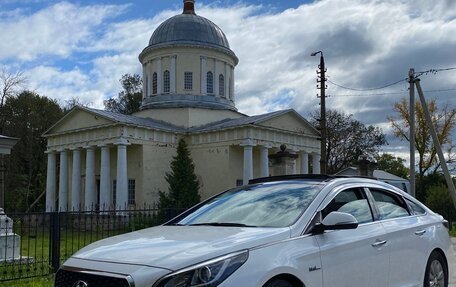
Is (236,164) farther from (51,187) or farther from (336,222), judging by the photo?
(336,222)

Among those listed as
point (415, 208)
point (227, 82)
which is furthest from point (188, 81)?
point (415, 208)

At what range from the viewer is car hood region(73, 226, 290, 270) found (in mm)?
3926

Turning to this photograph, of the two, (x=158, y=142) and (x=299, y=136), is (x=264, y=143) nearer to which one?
(x=299, y=136)

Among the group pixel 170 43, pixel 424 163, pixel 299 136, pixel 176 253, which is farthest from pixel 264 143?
pixel 176 253

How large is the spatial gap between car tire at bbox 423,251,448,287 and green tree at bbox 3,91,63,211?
41954mm

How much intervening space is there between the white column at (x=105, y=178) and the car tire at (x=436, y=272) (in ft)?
99.1

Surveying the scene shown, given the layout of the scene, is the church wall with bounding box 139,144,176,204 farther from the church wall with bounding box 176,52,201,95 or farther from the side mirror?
the side mirror

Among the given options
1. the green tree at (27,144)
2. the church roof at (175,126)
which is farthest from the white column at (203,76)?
the green tree at (27,144)

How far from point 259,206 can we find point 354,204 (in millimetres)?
1118

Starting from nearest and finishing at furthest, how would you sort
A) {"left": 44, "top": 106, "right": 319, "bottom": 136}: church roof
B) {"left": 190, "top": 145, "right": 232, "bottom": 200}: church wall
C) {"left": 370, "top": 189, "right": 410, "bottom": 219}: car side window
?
{"left": 370, "top": 189, "right": 410, "bottom": 219}: car side window
{"left": 44, "top": 106, "right": 319, "bottom": 136}: church roof
{"left": 190, "top": 145, "right": 232, "bottom": 200}: church wall

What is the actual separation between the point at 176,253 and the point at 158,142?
3313 cm

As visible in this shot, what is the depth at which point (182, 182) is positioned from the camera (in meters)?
35.4

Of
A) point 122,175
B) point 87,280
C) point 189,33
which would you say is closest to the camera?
point 87,280

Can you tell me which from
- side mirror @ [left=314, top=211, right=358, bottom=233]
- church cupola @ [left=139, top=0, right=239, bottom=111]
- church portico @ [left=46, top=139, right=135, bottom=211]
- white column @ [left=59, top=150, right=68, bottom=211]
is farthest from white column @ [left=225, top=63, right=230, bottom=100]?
side mirror @ [left=314, top=211, right=358, bottom=233]
